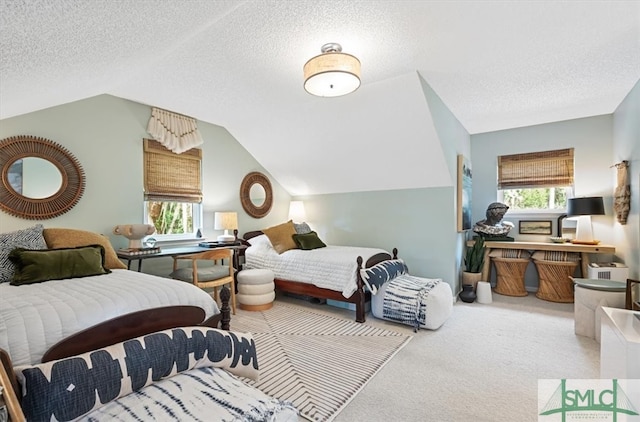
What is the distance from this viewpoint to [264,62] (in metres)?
2.58

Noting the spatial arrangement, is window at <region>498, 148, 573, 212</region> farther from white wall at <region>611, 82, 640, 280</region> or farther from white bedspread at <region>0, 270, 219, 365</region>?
white bedspread at <region>0, 270, 219, 365</region>

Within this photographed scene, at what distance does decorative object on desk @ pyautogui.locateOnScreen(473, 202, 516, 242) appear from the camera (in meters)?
4.23

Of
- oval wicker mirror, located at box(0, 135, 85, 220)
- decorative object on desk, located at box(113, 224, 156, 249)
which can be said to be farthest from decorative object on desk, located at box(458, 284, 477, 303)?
oval wicker mirror, located at box(0, 135, 85, 220)

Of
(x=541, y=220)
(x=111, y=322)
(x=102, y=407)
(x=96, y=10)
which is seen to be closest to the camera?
(x=102, y=407)

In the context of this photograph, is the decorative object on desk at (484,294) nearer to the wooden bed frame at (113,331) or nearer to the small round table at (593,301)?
the small round table at (593,301)

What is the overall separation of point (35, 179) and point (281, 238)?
2678 millimetres

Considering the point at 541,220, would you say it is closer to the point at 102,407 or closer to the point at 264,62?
the point at 264,62

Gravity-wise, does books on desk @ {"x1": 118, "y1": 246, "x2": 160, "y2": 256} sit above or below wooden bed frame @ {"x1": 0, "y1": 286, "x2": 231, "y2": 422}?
above

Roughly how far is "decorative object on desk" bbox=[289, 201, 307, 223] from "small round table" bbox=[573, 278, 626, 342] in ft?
12.5

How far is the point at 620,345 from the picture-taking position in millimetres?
1336

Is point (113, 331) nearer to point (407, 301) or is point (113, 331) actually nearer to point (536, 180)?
point (407, 301)

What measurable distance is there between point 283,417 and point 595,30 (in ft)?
10.6

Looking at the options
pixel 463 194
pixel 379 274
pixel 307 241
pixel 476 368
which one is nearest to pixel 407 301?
pixel 379 274

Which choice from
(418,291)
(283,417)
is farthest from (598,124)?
(283,417)
